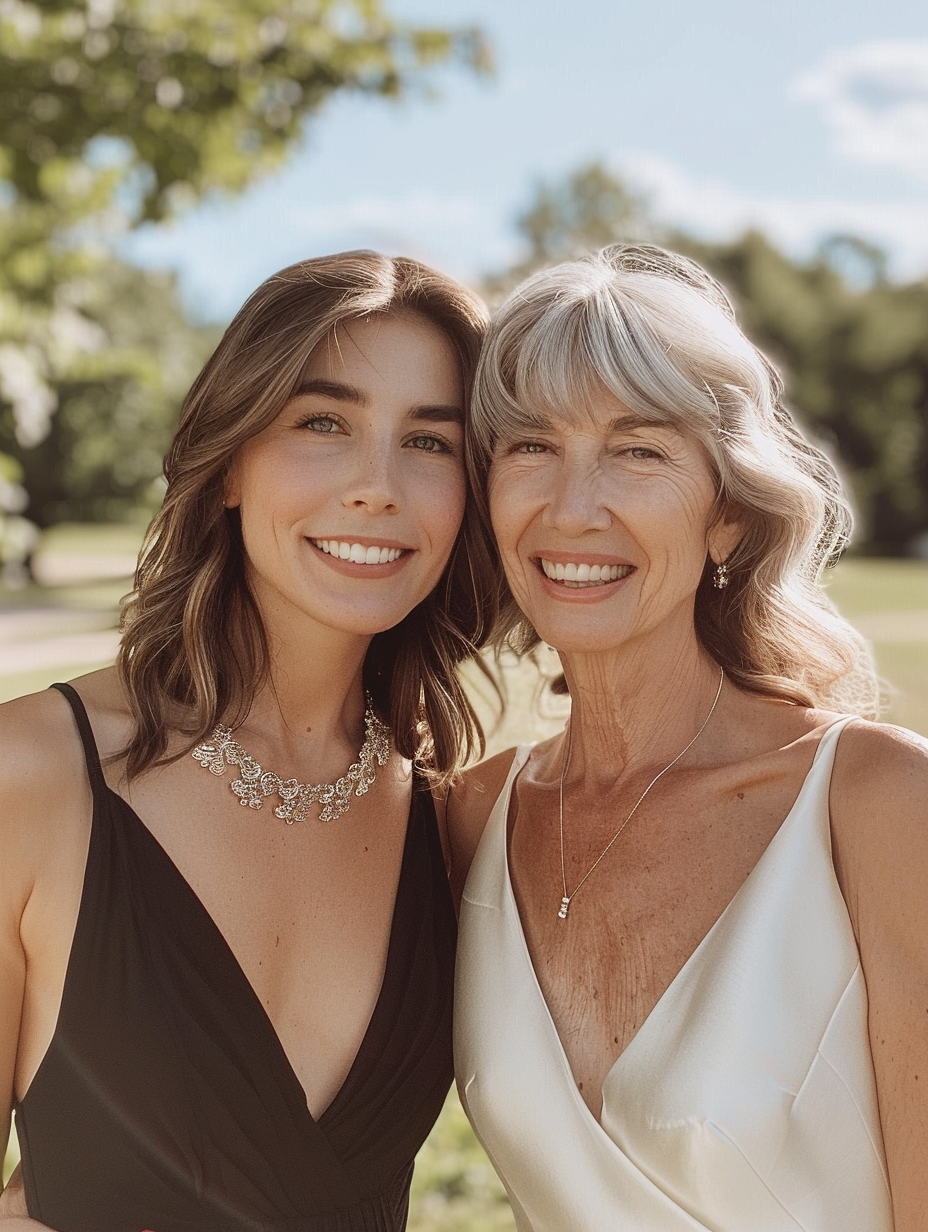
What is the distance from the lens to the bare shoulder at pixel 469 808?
329cm

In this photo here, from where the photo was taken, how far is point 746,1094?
2434 mm

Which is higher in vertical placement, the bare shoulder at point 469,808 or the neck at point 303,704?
the neck at point 303,704

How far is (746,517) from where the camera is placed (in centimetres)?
291

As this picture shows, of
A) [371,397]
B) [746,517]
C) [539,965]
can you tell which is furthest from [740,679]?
[371,397]

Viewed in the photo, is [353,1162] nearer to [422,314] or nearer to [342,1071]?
[342,1071]

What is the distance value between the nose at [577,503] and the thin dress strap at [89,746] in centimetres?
101

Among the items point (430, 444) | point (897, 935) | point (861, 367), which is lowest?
point (861, 367)

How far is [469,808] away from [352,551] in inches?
33.8

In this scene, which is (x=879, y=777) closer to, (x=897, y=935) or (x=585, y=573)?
(x=897, y=935)

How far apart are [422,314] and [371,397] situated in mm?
290

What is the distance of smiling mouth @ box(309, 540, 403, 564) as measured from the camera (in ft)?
9.16

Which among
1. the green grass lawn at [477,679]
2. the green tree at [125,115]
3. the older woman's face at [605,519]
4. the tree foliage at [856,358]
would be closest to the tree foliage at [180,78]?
the green tree at [125,115]

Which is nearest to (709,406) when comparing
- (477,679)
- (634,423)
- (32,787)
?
(634,423)

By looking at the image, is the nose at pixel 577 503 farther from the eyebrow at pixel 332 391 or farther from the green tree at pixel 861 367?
the green tree at pixel 861 367
